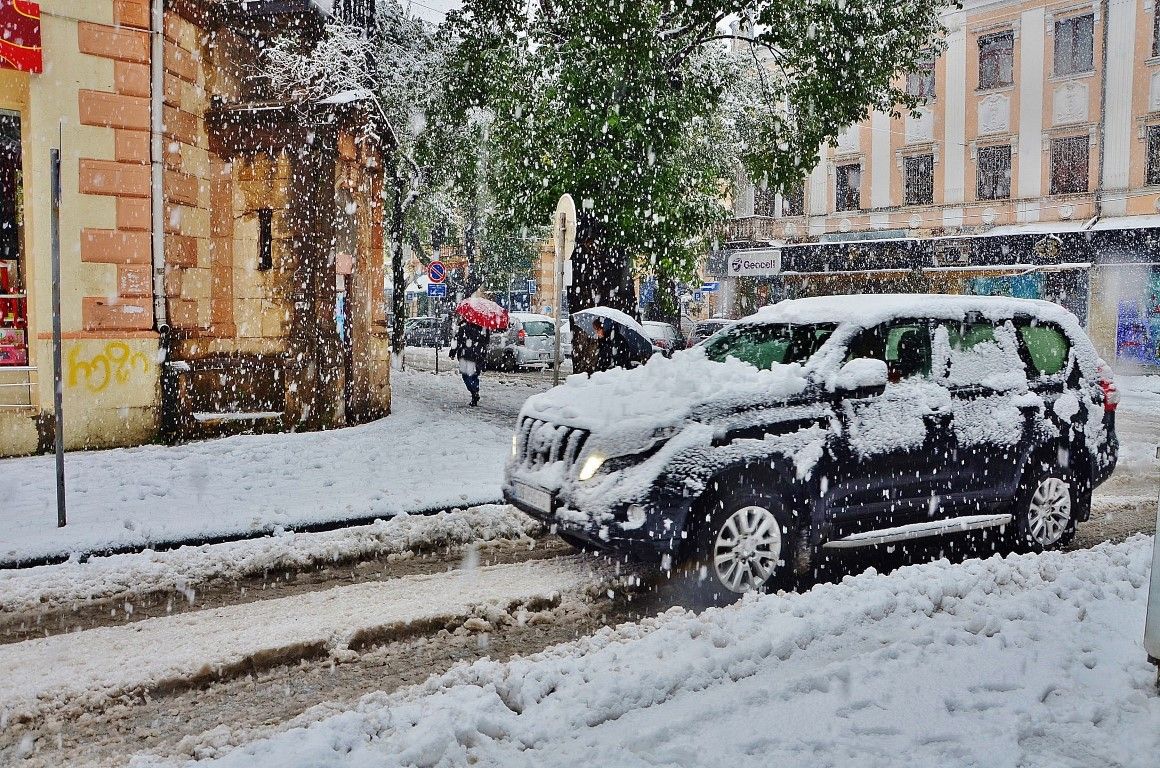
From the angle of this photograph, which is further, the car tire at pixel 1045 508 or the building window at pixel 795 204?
the building window at pixel 795 204

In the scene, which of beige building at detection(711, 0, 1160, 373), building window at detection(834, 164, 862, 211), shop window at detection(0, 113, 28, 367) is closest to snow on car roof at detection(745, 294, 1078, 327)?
shop window at detection(0, 113, 28, 367)

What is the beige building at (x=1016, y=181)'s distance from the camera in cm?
2512

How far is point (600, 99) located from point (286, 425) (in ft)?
19.6

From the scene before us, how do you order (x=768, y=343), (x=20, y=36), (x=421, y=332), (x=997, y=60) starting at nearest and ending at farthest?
(x=768, y=343), (x=20, y=36), (x=997, y=60), (x=421, y=332)

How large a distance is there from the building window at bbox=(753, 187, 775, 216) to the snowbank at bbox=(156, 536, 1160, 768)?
3048cm

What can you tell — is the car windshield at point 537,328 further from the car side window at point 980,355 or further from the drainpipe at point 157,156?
the car side window at point 980,355

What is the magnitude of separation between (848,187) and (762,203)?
3.49 meters

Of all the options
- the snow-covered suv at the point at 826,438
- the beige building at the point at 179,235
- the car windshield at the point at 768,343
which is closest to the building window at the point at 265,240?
the beige building at the point at 179,235

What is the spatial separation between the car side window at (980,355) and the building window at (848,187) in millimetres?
26493

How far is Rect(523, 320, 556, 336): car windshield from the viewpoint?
25.2 meters

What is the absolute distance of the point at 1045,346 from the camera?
6.73 metres

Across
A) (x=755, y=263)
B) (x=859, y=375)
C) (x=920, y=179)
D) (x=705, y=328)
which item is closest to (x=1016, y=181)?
(x=920, y=179)

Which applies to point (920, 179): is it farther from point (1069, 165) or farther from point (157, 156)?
point (157, 156)

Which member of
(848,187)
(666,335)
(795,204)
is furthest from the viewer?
(795,204)
